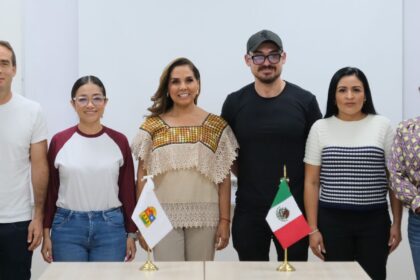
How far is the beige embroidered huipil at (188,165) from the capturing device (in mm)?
2879

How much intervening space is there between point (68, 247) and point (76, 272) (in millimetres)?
423

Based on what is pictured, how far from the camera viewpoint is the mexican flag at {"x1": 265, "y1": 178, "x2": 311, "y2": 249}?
8.05 feet

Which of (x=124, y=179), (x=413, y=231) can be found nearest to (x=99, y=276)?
(x=124, y=179)

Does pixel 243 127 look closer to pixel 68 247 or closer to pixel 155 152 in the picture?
pixel 155 152

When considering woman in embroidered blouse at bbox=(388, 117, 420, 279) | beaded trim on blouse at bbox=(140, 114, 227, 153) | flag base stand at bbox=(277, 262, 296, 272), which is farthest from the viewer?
beaded trim on blouse at bbox=(140, 114, 227, 153)

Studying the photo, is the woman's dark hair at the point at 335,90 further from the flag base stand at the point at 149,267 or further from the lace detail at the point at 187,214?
the flag base stand at the point at 149,267

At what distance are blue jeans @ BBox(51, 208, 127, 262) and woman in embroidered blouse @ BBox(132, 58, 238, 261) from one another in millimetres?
238

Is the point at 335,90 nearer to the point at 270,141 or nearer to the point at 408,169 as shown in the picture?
the point at 270,141

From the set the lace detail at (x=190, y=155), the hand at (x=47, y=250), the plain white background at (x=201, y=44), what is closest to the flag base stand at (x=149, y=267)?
the lace detail at (x=190, y=155)

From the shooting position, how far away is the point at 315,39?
376 centimetres

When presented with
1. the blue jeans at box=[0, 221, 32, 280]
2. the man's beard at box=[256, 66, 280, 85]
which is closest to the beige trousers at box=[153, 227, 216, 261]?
the blue jeans at box=[0, 221, 32, 280]

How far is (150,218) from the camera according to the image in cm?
245

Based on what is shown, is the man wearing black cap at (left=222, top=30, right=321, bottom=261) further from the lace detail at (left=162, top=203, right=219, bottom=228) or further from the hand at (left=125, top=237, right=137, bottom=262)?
the hand at (left=125, top=237, right=137, bottom=262)

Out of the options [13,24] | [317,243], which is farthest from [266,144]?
[13,24]
